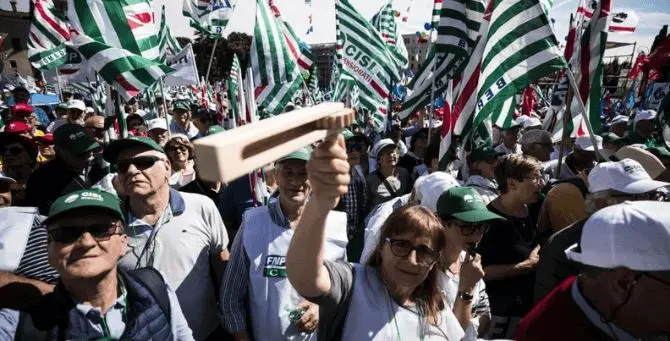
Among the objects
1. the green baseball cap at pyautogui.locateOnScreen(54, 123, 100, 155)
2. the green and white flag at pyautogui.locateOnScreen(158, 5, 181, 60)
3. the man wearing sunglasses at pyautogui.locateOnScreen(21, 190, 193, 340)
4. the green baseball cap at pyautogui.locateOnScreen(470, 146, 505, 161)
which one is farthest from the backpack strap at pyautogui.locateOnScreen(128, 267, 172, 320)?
the green and white flag at pyautogui.locateOnScreen(158, 5, 181, 60)

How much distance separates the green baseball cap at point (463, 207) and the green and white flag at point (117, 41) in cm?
359

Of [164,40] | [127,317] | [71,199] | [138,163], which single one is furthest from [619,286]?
[164,40]

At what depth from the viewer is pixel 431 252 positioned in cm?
193

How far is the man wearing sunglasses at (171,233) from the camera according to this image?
2.60 metres

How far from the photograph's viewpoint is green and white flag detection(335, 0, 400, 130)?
24.8ft

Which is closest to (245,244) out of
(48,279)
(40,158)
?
(48,279)

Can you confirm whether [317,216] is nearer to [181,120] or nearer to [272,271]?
[272,271]

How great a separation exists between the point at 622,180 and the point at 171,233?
2.93 metres

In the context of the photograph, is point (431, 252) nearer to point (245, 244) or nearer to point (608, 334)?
point (608, 334)

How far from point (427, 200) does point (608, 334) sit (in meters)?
1.72

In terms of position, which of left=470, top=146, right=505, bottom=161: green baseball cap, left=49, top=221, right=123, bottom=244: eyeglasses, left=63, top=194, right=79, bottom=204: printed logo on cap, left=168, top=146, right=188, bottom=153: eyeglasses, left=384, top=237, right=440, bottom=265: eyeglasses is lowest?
left=470, top=146, right=505, bottom=161: green baseball cap

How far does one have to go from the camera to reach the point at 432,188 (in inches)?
126

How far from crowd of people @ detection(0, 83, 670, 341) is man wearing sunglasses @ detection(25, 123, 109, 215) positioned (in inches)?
0.6

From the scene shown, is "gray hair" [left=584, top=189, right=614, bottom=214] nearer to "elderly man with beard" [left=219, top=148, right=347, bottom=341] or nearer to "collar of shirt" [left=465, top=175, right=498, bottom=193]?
"collar of shirt" [left=465, top=175, right=498, bottom=193]
